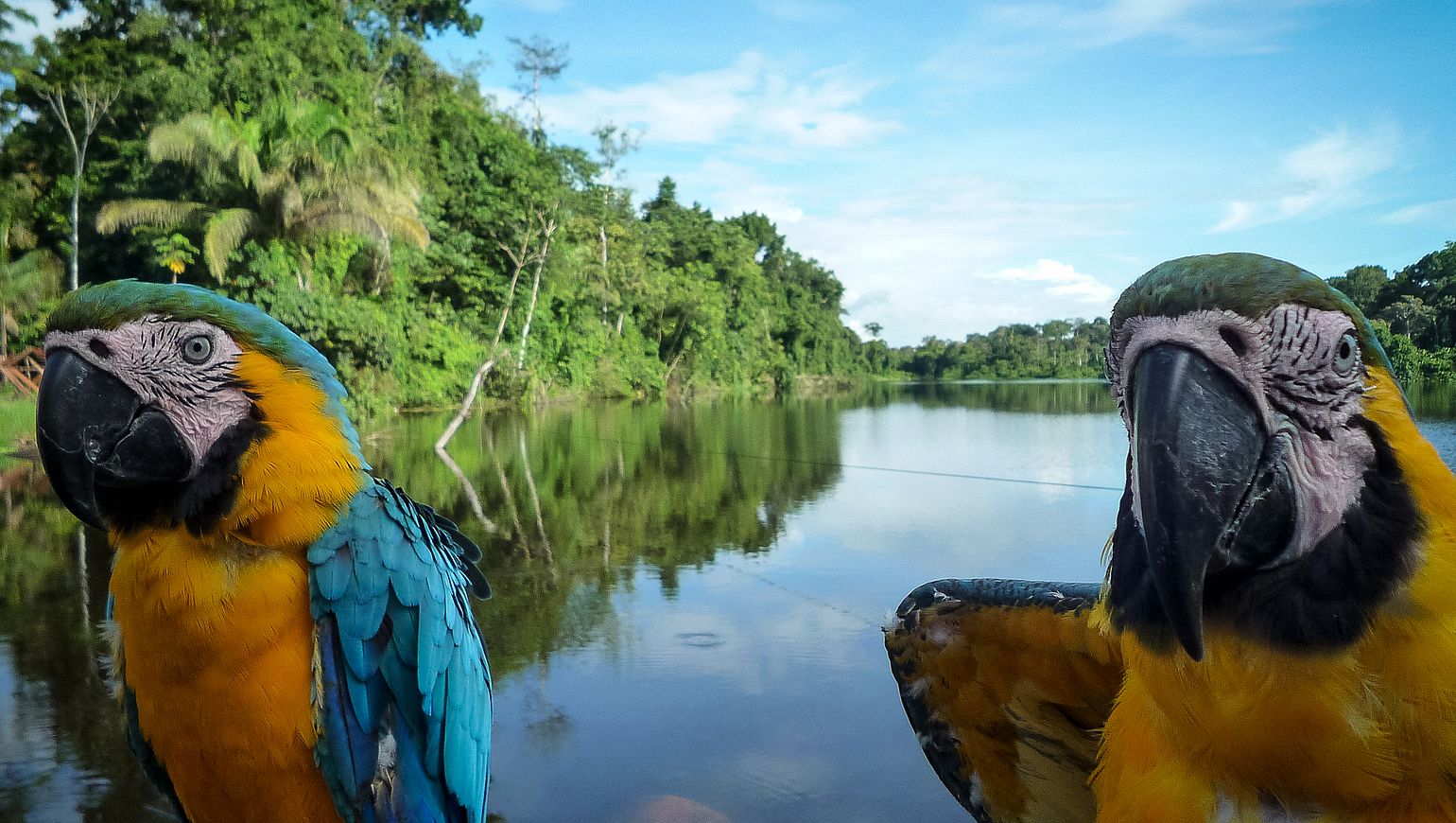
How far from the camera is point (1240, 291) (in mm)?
1011

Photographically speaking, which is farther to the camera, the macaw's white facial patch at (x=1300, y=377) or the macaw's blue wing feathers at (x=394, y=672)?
the macaw's blue wing feathers at (x=394, y=672)

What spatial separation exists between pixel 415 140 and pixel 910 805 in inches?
990

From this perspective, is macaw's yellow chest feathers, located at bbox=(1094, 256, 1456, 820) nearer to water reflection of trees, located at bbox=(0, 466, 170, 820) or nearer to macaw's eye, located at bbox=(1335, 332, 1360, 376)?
macaw's eye, located at bbox=(1335, 332, 1360, 376)

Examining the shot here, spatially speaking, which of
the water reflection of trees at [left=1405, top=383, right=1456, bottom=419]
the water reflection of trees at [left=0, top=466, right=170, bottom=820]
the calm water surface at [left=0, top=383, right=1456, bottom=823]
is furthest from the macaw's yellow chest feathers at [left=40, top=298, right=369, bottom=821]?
the water reflection of trees at [left=1405, top=383, right=1456, bottom=419]

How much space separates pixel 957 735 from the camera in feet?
6.24

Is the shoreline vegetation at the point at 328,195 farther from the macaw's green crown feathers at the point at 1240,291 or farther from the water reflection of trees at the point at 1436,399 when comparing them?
the macaw's green crown feathers at the point at 1240,291

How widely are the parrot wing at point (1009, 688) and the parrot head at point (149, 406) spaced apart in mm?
1549

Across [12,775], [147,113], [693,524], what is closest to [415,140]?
[147,113]

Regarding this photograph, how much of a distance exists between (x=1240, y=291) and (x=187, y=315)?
1.98 m

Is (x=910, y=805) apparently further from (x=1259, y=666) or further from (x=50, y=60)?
(x=50, y=60)

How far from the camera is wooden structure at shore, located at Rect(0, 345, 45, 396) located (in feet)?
55.2

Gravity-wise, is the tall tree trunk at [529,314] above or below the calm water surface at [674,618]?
above

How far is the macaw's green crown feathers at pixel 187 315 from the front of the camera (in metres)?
1.70

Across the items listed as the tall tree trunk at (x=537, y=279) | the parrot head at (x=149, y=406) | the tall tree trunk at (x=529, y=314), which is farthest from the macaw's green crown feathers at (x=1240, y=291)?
the tall tree trunk at (x=529, y=314)
